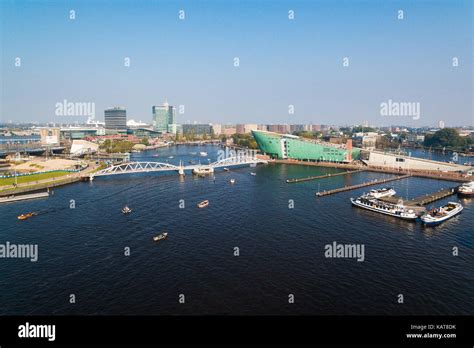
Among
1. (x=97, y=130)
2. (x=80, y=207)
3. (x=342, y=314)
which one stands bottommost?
(x=342, y=314)

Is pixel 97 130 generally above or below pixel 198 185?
above

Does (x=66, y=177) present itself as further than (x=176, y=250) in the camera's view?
Yes

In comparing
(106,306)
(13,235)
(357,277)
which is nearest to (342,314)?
(357,277)

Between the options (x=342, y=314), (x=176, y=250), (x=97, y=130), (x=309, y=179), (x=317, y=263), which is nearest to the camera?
(x=342, y=314)

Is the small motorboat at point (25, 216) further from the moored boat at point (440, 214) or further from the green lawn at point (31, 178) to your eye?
the moored boat at point (440, 214)

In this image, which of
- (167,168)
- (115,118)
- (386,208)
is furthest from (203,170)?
(115,118)

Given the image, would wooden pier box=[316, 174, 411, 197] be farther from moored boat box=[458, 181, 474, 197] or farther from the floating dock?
the floating dock

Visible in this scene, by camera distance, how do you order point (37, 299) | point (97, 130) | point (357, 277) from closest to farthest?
point (37, 299) < point (357, 277) < point (97, 130)

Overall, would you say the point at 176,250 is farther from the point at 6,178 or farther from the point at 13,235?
the point at 6,178
